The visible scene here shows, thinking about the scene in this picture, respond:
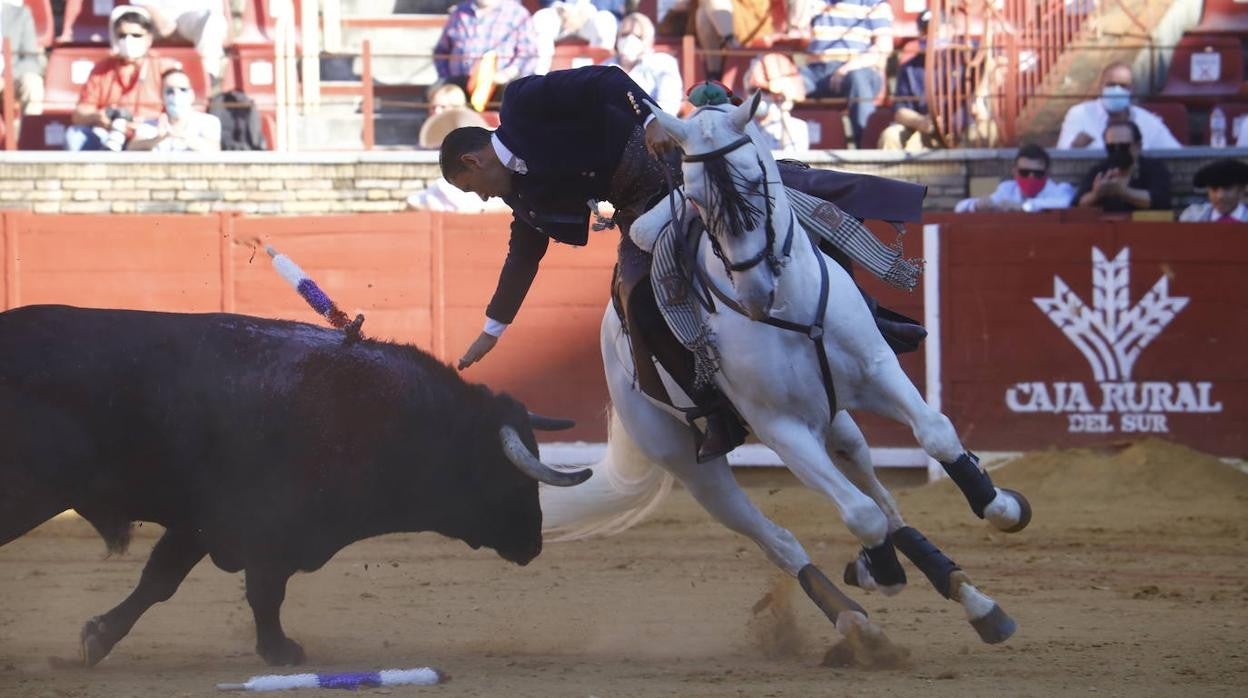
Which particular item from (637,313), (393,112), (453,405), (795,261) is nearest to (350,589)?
(453,405)

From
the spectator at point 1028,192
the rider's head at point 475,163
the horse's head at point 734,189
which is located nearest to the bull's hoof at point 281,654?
the rider's head at point 475,163

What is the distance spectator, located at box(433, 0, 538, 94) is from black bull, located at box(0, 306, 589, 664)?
6080mm

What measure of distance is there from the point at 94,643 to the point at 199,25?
299 inches

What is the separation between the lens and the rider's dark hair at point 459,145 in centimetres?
533

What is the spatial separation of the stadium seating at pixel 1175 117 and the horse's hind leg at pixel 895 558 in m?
7.51

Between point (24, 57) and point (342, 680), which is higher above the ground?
point (24, 57)

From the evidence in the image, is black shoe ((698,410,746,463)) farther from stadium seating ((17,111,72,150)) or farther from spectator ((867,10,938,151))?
stadium seating ((17,111,72,150))

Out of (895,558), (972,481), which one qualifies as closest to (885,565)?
(895,558)

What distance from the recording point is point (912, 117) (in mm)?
11758

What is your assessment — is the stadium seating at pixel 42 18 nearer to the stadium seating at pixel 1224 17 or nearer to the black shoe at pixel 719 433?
the stadium seating at pixel 1224 17

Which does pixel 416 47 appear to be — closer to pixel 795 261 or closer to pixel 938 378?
pixel 938 378

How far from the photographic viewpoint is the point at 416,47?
12844 mm

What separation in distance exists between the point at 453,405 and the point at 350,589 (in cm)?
185

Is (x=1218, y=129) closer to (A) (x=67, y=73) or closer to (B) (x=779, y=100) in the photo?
(B) (x=779, y=100)
